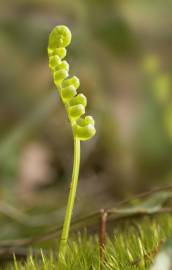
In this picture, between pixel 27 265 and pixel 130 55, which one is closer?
pixel 27 265

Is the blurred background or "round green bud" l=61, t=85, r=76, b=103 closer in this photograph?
"round green bud" l=61, t=85, r=76, b=103

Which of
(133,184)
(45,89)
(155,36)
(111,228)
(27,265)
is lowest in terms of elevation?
(27,265)

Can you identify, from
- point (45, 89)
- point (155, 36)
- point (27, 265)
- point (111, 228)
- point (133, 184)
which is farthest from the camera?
point (155, 36)

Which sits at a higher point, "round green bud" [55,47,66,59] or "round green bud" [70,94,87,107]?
"round green bud" [55,47,66,59]

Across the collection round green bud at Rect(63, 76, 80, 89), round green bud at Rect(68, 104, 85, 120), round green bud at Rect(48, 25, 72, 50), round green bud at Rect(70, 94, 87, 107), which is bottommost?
round green bud at Rect(68, 104, 85, 120)

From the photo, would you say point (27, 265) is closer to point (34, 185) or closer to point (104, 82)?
point (34, 185)

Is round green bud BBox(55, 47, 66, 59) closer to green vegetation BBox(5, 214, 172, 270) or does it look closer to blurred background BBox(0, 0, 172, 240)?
green vegetation BBox(5, 214, 172, 270)

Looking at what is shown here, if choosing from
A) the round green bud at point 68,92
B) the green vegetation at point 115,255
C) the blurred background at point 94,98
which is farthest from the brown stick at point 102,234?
the blurred background at point 94,98

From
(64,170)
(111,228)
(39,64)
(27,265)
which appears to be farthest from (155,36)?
(27,265)

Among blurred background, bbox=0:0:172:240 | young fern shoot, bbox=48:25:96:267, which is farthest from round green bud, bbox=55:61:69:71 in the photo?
blurred background, bbox=0:0:172:240
